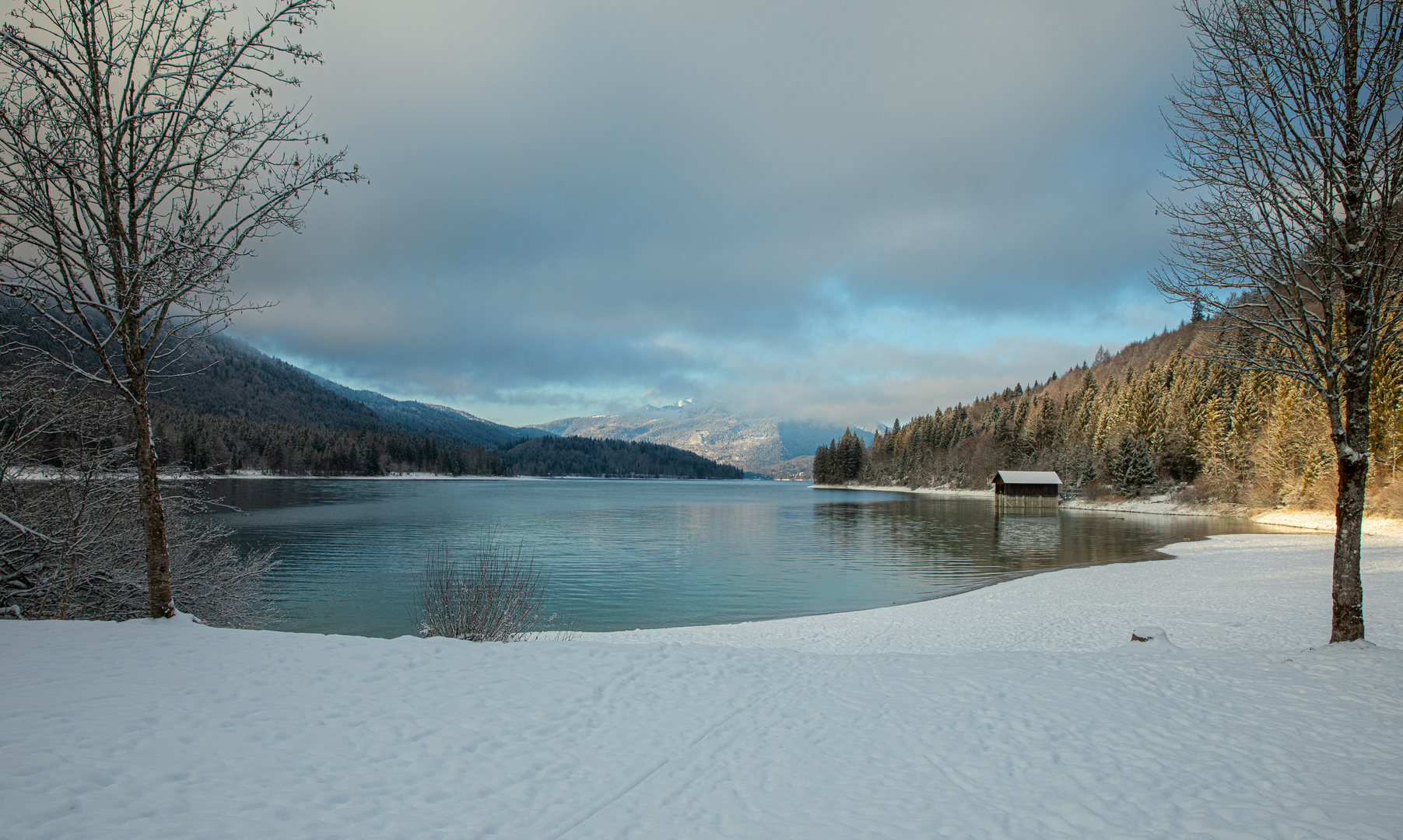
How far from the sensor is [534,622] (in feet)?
57.0

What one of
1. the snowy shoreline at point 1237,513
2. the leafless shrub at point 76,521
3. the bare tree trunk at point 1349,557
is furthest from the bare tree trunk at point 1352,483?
the snowy shoreline at point 1237,513

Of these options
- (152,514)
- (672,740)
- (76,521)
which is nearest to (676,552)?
(76,521)

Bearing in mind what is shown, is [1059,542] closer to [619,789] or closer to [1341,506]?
[1341,506]

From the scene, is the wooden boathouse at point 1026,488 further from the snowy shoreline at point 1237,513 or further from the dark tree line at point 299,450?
the dark tree line at point 299,450

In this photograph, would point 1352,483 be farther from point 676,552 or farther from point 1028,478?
point 1028,478

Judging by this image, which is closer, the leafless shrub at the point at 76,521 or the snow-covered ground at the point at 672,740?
the snow-covered ground at the point at 672,740

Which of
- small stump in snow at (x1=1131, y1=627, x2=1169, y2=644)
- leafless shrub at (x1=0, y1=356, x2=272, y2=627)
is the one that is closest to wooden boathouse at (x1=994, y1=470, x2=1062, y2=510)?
small stump in snow at (x1=1131, y1=627, x2=1169, y2=644)

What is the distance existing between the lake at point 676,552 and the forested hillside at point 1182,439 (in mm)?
6569

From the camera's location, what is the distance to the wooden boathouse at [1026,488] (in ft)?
251

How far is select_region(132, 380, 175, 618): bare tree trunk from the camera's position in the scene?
871 centimetres

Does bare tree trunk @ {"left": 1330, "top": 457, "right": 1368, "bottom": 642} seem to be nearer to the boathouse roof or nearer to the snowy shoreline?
the snowy shoreline

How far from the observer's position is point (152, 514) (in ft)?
29.3

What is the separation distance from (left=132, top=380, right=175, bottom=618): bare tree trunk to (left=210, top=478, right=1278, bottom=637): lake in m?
8.27

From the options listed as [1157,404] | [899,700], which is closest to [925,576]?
[899,700]
